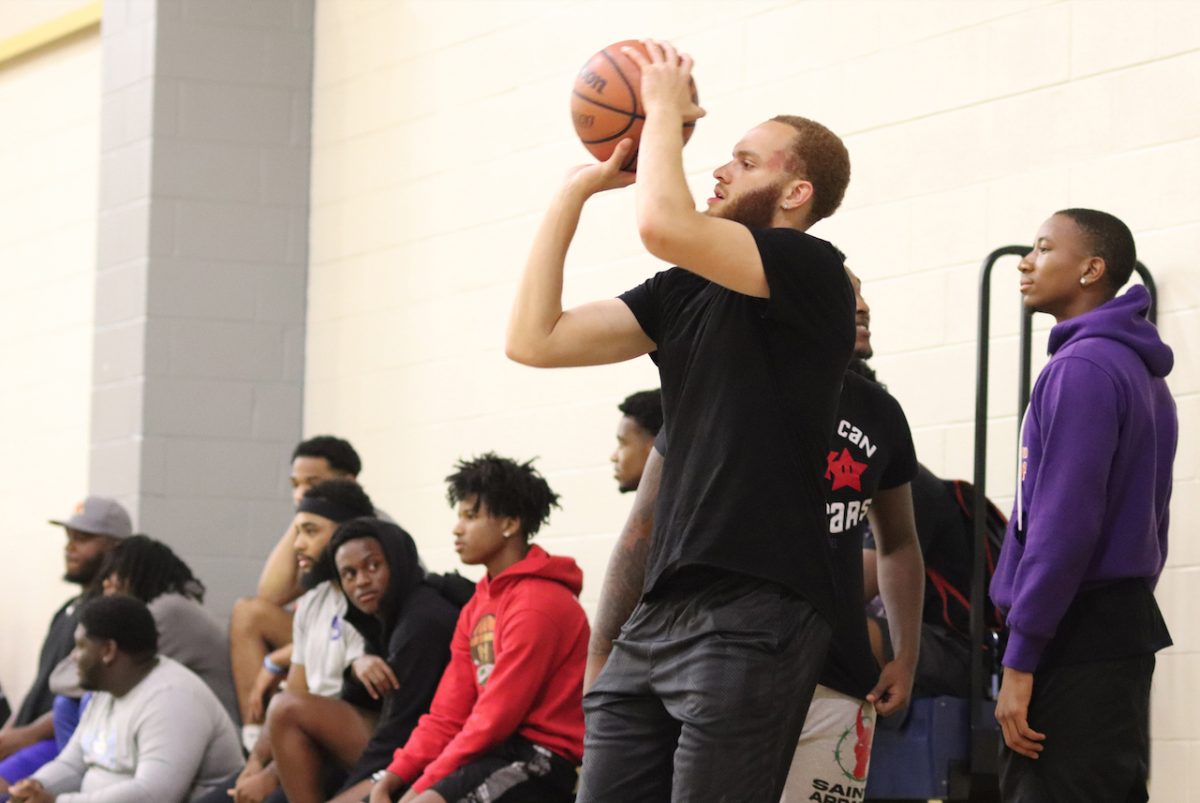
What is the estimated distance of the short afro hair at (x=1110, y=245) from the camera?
A: 3.69m

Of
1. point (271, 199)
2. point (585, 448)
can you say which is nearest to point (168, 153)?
point (271, 199)

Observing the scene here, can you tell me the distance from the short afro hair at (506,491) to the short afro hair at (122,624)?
5.10 feet

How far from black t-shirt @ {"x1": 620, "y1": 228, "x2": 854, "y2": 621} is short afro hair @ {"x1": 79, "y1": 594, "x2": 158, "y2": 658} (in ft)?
12.4

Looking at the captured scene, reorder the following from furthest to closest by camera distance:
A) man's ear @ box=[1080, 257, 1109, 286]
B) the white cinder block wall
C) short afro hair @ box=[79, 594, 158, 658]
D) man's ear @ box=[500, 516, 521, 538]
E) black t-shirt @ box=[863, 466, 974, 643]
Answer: short afro hair @ box=[79, 594, 158, 658] → man's ear @ box=[500, 516, 521, 538] → the white cinder block wall → black t-shirt @ box=[863, 466, 974, 643] → man's ear @ box=[1080, 257, 1109, 286]

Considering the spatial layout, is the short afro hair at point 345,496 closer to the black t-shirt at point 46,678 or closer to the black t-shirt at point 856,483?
the black t-shirt at point 46,678

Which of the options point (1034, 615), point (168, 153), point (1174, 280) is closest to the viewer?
point (1034, 615)

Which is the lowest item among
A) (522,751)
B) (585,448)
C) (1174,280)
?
(522,751)

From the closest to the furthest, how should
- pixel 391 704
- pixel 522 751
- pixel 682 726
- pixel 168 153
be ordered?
pixel 682 726
pixel 522 751
pixel 391 704
pixel 168 153

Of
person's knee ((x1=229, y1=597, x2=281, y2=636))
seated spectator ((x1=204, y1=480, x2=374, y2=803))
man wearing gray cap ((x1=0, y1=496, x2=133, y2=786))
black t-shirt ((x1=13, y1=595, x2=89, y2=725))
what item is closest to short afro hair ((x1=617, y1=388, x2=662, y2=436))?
seated spectator ((x1=204, y1=480, x2=374, y2=803))

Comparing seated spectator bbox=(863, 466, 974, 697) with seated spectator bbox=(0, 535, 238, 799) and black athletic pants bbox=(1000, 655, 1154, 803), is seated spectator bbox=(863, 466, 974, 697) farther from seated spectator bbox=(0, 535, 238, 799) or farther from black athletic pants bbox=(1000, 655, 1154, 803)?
seated spectator bbox=(0, 535, 238, 799)

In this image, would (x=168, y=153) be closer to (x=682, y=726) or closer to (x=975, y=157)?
(x=975, y=157)

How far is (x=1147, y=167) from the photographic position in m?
4.62

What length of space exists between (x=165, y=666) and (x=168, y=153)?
8.34 ft

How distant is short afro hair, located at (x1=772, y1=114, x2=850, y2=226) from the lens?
9.86 feet
